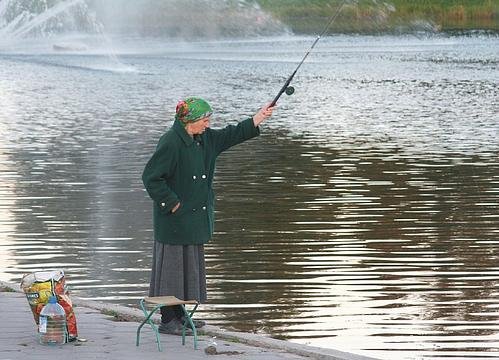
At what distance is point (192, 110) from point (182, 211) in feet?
2.00

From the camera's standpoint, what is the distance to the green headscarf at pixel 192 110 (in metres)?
9.14

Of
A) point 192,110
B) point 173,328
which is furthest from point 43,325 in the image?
point 192,110

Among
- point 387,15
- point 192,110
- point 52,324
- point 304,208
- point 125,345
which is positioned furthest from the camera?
point 387,15

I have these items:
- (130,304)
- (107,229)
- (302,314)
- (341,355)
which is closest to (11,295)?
(130,304)

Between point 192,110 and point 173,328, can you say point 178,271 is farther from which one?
point 192,110

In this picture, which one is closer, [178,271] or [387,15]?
[178,271]

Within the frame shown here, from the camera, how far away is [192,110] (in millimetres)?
9141

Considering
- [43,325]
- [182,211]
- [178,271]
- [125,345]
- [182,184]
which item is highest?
[182,184]

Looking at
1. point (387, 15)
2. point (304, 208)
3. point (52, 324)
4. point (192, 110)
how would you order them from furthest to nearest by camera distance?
point (387, 15)
point (304, 208)
point (192, 110)
point (52, 324)

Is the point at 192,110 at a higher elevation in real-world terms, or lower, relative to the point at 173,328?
higher

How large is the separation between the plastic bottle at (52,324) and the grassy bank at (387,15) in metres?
59.0

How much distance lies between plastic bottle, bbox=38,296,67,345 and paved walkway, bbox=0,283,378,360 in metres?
0.05

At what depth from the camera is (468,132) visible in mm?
26688

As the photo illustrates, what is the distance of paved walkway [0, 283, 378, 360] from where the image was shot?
8477 mm
